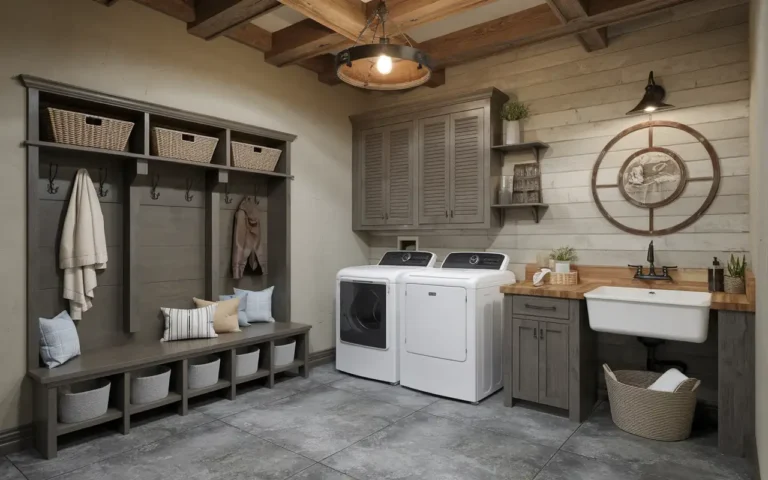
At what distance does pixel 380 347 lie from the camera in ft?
12.6

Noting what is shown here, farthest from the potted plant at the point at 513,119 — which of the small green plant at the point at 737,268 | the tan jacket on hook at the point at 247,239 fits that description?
the tan jacket on hook at the point at 247,239

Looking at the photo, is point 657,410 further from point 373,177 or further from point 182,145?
point 182,145

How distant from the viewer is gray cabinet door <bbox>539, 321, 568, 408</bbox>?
10.0 feet

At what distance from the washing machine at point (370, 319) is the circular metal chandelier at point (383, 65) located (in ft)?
5.22

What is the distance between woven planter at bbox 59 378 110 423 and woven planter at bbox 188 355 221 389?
1.72 feet

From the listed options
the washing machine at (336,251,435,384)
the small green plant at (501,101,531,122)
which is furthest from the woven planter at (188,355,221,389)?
the small green plant at (501,101,531,122)

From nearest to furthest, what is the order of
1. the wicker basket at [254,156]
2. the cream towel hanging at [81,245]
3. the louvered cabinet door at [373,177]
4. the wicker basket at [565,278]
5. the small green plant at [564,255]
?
1. the cream towel hanging at [81,245]
2. the wicker basket at [565,278]
3. the small green plant at [564,255]
4. the wicker basket at [254,156]
5. the louvered cabinet door at [373,177]

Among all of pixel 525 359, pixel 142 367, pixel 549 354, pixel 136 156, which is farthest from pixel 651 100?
pixel 142 367

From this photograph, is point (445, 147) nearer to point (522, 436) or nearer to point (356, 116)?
point (356, 116)

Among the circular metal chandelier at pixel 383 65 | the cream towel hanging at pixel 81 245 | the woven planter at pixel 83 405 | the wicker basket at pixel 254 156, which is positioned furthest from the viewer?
the wicker basket at pixel 254 156

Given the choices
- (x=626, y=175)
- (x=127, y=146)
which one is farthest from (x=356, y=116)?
(x=626, y=175)

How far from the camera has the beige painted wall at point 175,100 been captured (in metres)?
2.65

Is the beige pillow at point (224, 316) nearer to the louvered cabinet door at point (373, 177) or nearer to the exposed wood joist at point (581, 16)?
the louvered cabinet door at point (373, 177)

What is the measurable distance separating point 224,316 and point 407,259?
1.64 m
